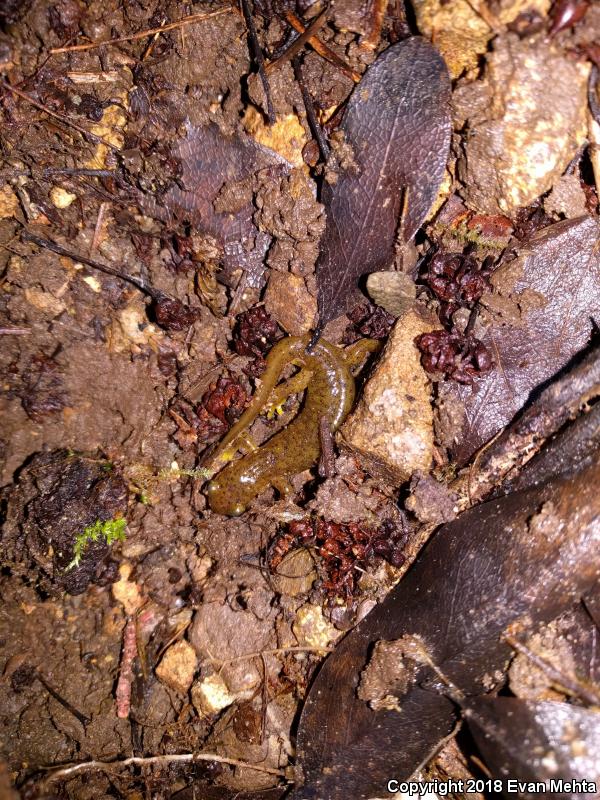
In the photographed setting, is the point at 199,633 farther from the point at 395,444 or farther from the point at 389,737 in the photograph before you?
the point at 395,444

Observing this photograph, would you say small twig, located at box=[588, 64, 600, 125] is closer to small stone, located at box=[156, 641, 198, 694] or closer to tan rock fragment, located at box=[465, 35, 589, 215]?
tan rock fragment, located at box=[465, 35, 589, 215]

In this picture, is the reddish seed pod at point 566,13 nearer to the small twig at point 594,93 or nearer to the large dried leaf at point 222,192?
the small twig at point 594,93

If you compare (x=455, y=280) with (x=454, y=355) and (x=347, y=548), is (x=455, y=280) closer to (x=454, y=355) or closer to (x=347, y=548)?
(x=454, y=355)

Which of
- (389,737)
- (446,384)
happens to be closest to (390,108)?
(446,384)

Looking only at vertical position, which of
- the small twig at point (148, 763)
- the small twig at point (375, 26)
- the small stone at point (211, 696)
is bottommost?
the small twig at point (148, 763)

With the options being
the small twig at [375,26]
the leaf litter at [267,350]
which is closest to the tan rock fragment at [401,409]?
the leaf litter at [267,350]

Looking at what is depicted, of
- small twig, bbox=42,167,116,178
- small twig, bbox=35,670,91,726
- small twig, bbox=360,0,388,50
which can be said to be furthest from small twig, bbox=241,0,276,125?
small twig, bbox=35,670,91,726

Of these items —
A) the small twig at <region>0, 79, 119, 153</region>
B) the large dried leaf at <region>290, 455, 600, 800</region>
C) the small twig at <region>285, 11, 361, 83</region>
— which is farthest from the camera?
the small twig at <region>0, 79, 119, 153</region>
